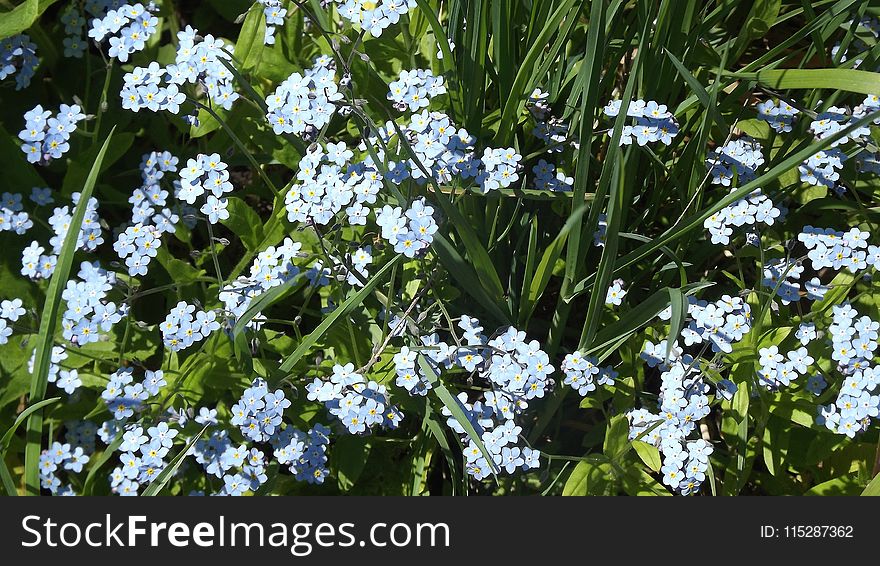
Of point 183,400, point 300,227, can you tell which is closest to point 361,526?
point 183,400

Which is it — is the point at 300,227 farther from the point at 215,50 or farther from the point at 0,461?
the point at 0,461

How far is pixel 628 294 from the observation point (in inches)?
103

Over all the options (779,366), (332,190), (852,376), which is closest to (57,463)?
(332,190)

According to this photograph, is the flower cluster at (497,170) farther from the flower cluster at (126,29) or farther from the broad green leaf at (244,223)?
the flower cluster at (126,29)

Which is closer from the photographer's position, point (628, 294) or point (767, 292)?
point (767, 292)

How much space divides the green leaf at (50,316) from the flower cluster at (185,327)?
292mm

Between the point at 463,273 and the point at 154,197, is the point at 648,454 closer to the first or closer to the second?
the point at 463,273

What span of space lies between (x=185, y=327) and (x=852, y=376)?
1824 mm

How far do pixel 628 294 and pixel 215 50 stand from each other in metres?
1.51

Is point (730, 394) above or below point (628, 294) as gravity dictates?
below

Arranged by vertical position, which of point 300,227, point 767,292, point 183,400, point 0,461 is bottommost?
point 0,461

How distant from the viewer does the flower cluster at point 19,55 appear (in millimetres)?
2693

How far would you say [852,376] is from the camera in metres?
2.14

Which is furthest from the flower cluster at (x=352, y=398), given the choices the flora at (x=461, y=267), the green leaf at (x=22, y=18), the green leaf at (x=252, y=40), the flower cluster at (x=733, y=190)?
the green leaf at (x=22, y=18)
